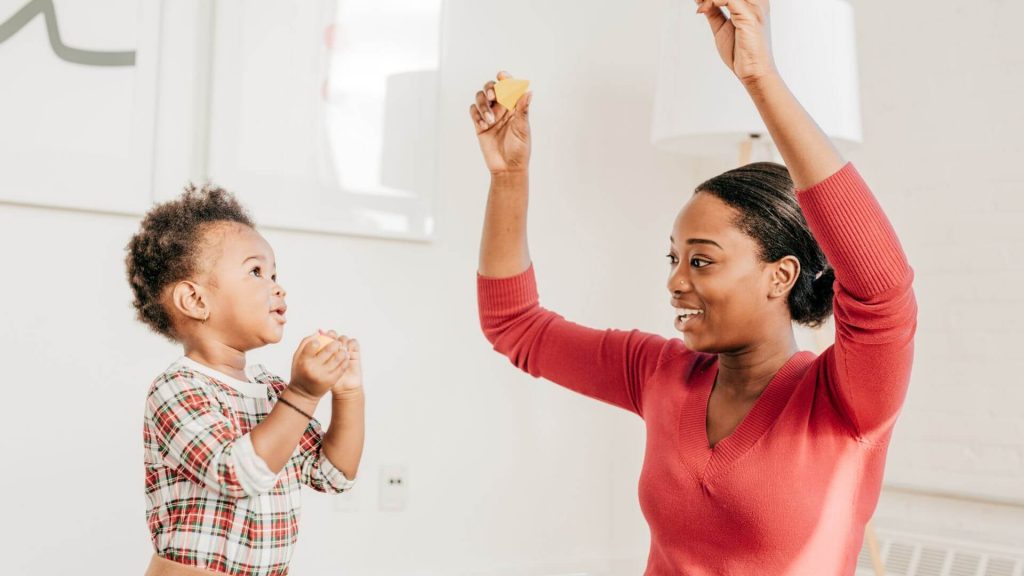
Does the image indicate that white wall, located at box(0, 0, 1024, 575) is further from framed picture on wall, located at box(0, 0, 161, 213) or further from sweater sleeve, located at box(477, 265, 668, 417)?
sweater sleeve, located at box(477, 265, 668, 417)

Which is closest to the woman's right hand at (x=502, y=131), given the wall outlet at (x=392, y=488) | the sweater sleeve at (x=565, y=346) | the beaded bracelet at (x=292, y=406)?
the sweater sleeve at (x=565, y=346)

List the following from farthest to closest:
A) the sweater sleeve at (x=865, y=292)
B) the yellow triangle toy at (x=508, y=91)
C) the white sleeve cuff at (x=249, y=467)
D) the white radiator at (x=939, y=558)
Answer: the white radiator at (x=939, y=558), the yellow triangle toy at (x=508, y=91), the white sleeve cuff at (x=249, y=467), the sweater sleeve at (x=865, y=292)

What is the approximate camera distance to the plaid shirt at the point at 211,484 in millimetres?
1195

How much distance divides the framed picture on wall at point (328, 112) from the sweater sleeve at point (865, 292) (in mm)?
1538

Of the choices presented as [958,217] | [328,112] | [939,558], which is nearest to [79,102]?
[328,112]

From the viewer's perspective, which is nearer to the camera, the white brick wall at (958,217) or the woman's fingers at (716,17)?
the woman's fingers at (716,17)

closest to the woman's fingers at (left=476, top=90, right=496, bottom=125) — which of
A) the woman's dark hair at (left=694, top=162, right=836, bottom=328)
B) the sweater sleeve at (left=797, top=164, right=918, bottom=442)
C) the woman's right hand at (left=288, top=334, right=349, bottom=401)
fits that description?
the woman's dark hair at (left=694, top=162, right=836, bottom=328)

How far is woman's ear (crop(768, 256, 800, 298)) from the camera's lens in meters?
1.34

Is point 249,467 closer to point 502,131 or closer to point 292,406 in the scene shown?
point 292,406

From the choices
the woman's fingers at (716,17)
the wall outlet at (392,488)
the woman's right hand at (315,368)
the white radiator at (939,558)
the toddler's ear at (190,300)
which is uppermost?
the woman's fingers at (716,17)

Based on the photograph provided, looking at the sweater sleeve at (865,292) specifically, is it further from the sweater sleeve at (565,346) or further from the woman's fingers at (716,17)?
the sweater sleeve at (565,346)

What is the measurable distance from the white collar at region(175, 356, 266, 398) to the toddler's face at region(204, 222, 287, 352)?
5 centimetres

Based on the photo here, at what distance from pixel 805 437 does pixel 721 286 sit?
23 cm

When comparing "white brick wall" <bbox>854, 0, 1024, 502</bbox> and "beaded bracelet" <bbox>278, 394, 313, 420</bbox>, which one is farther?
"white brick wall" <bbox>854, 0, 1024, 502</bbox>
